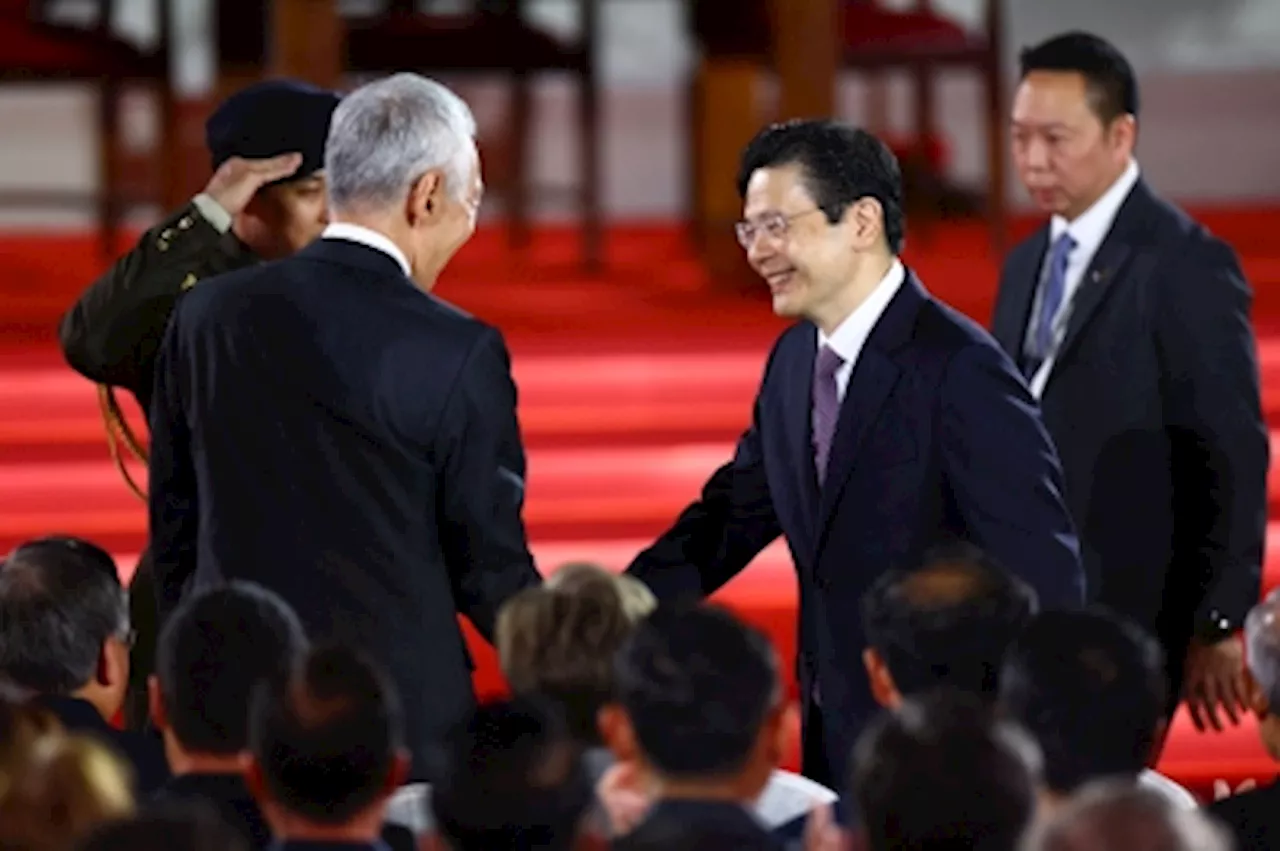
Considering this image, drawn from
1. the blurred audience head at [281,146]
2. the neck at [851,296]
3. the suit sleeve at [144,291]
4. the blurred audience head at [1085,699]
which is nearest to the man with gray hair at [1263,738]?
the blurred audience head at [1085,699]

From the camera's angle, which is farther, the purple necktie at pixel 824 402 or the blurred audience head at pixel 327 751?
the purple necktie at pixel 824 402

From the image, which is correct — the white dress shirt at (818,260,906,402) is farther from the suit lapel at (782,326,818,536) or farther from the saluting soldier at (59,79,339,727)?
the saluting soldier at (59,79,339,727)

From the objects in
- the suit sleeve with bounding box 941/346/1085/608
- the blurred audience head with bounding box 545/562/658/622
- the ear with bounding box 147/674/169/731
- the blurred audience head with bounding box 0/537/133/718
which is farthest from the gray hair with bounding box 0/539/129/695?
the suit sleeve with bounding box 941/346/1085/608

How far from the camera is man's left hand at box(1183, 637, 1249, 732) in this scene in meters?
3.25

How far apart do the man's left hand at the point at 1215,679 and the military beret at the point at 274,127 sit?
1150 millimetres

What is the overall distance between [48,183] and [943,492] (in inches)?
188

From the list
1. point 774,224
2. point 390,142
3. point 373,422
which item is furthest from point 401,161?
point 774,224

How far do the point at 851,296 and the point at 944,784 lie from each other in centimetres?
105

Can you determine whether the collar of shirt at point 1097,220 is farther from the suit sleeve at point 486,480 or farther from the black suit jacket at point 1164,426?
the suit sleeve at point 486,480

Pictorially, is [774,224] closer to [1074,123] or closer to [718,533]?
[718,533]

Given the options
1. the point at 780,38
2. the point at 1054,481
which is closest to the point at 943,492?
the point at 1054,481

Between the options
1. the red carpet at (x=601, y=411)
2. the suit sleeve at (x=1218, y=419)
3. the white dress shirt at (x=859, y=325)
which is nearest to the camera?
the white dress shirt at (x=859, y=325)

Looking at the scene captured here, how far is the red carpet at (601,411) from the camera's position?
13.4ft

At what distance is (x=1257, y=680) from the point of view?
2.43 metres
